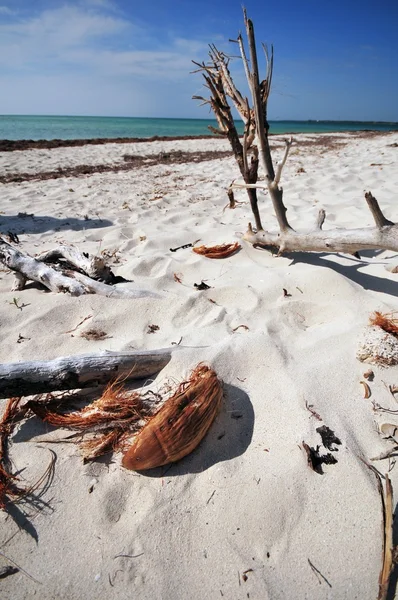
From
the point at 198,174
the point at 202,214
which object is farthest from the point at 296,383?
the point at 198,174

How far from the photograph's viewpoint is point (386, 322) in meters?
1.99

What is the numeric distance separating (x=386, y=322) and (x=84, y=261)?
2.28 m

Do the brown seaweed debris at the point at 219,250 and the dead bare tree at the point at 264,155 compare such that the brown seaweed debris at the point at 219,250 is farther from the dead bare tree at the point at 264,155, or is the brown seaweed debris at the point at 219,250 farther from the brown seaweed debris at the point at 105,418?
the brown seaweed debris at the point at 105,418

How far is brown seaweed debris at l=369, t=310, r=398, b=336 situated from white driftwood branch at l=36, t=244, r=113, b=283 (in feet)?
6.48

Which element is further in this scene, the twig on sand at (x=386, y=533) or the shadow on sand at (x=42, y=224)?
the shadow on sand at (x=42, y=224)

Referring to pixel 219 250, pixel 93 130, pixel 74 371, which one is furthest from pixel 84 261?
pixel 93 130

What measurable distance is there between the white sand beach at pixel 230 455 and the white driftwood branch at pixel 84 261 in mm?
251

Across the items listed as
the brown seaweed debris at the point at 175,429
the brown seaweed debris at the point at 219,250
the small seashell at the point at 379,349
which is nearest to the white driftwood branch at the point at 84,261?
the brown seaweed debris at the point at 219,250

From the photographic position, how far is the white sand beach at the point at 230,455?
115 centimetres

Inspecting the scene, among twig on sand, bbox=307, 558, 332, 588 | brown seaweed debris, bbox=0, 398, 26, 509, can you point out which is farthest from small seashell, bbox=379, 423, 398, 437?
brown seaweed debris, bbox=0, 398, 26, 509

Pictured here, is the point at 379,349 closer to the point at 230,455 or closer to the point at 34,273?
the point at 230,455

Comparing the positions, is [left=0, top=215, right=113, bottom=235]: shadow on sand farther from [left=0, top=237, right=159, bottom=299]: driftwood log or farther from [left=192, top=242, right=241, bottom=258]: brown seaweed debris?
[left=192, top=242, right=241, bottom=258]: brown seaweed debris

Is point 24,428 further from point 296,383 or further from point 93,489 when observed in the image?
point 296,383

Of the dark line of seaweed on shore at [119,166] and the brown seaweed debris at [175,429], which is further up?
the dark line of seaweed on shore at [119,166]
